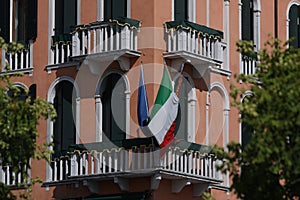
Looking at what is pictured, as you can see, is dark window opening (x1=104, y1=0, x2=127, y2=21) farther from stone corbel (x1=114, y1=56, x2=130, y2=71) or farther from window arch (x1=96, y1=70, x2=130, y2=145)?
window arch (x1=96, y1=70, x2=130, y2=145)

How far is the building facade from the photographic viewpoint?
131 ft

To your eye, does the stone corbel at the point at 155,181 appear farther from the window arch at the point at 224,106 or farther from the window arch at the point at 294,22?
the window arch at the point at 294,22

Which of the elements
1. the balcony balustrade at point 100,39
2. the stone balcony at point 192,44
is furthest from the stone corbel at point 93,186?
the stone balcony at point 192,44

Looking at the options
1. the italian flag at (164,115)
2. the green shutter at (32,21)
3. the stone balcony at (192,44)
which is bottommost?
the italian flag at (164,115)

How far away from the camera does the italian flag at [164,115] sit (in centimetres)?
3909

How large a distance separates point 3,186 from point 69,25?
1142 cm

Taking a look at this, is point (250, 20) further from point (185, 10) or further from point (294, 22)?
point (185, 10)

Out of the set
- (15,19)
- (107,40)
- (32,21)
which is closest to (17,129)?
(107,40)

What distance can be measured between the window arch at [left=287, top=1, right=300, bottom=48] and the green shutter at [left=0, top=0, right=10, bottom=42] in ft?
32.1

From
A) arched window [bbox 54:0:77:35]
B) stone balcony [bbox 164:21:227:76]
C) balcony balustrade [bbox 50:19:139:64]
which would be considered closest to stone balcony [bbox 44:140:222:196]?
stone balcony [bbox 164:21:227:76]

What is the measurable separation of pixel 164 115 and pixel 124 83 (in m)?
2.10

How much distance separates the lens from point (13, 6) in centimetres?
4444

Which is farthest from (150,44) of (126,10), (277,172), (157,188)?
(277,172)

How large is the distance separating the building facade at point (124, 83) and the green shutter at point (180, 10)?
3 cm
